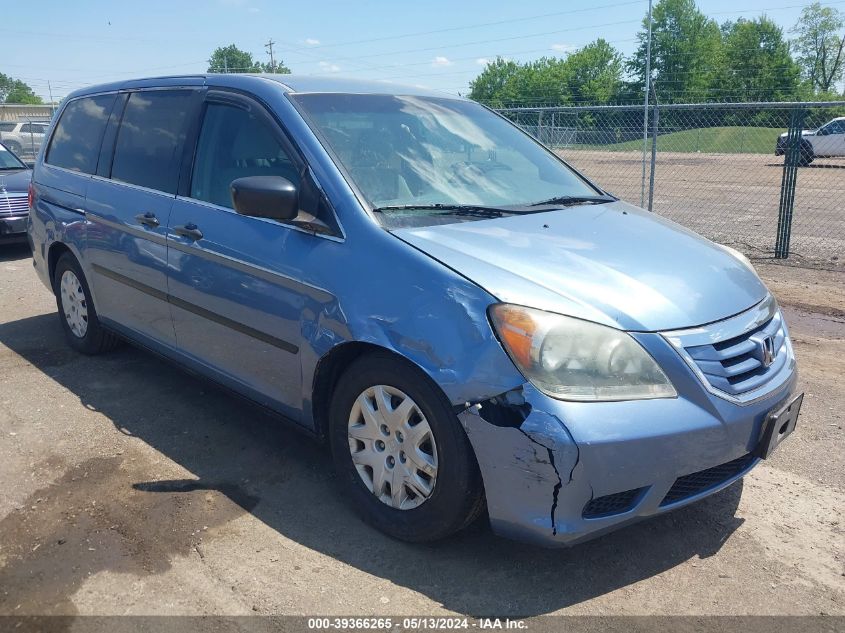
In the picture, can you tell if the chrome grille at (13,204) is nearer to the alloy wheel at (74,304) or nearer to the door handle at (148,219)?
the alloy wheel at (74,304)

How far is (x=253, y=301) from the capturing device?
3.50m

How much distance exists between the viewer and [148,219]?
4215 mm

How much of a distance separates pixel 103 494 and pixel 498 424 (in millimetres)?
2039

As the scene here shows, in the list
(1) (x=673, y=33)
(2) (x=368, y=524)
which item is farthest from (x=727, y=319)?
(1) (x=673, y=33)

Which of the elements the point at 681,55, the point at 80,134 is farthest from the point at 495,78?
the point at 80,134

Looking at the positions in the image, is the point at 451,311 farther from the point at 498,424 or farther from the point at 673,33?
the point at 673,33

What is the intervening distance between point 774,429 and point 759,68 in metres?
49.0

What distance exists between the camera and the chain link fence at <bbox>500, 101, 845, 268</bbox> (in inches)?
361

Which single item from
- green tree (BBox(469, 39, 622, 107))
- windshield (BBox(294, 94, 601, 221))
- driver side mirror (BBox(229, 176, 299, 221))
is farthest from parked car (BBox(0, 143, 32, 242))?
green tree (BBox(469, 39, 622, 107))

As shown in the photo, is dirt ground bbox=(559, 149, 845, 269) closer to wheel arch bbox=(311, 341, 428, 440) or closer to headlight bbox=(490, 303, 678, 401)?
headlight bbox=(490, 303, 678, 401)

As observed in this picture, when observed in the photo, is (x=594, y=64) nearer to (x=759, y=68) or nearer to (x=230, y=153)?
(x=759, y=68)

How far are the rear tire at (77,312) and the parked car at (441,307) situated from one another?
771mm

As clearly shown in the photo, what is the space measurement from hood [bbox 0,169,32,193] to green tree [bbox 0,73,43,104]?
7628 cm

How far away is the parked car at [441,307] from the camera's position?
8.52 feet
